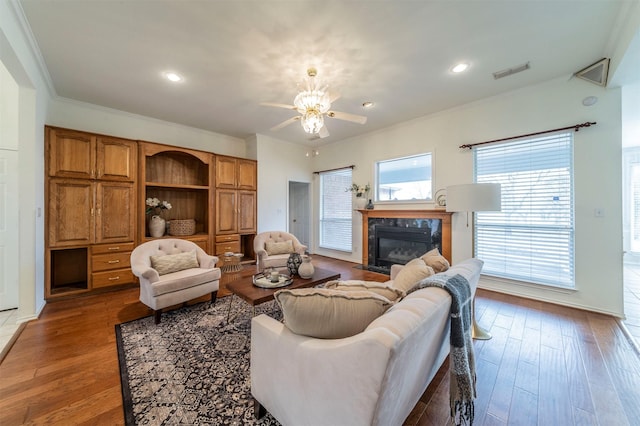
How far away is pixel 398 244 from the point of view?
457 centimetres

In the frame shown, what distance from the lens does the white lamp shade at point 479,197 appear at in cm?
232

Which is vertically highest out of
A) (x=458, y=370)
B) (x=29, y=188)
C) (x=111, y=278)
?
(x=29, y=188)

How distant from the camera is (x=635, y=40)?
2.05 m

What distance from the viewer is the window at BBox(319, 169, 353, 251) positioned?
5621mm

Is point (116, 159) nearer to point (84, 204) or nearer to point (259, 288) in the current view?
point (84, 204)

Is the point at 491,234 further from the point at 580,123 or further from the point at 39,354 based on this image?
the point at 39,354

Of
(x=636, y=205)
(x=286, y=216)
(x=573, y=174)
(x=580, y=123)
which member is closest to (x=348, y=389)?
(x=573, y=174)

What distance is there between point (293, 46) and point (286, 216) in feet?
12.8

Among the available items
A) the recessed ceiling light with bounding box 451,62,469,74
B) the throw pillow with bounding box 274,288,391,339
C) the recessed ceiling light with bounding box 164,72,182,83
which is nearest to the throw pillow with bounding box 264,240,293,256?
the recessed ceiling light with bounding box 164,72,182,83

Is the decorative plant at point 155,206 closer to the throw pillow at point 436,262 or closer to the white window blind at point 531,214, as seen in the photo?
the throw pillow at point 436,262

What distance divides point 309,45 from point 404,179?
9.89 feet

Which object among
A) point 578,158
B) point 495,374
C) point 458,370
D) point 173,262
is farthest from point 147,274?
point 578,158

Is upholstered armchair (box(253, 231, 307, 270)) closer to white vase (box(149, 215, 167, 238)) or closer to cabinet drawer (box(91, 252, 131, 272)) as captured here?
white vase (box(149, 215, 167, 238))

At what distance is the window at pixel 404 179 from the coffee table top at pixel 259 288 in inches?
99.7
